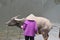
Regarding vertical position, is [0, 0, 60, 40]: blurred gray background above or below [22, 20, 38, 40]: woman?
above

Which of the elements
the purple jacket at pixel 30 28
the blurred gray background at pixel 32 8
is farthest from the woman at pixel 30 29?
the blurred gray background at pixel 32 8

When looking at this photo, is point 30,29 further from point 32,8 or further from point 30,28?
point 32,8

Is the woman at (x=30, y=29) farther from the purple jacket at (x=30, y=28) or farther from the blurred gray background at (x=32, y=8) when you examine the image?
the blurred gray background at (x=32, y=8)

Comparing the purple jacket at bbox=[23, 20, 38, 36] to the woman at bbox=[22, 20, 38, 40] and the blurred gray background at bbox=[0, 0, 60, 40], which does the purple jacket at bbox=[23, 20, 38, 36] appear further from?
the blurred gray background at bbox=[0, 0, 60, 40]

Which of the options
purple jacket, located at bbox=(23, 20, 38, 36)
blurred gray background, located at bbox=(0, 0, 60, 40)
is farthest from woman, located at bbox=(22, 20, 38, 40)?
blurred gray background, located at bbox=(0, 0, 60, 40)

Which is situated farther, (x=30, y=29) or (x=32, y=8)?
(x=32, y=8)

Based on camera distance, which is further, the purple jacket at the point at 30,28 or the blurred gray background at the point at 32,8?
the blurred gray background at the point at 32,8

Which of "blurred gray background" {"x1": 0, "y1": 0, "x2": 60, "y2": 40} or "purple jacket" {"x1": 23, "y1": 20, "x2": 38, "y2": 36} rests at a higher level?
"blurred gray background" {"x1": 0, "y1": 0, "x2": 60, "y2": 40}

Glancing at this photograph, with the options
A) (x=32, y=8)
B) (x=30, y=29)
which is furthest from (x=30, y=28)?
(x=32, y=8)

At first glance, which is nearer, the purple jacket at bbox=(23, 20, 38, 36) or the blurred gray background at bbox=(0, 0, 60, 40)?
the purple jacket at bbox=(23, 20, 38, 36)

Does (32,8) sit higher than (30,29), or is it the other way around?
(32,8)

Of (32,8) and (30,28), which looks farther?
(32,8)

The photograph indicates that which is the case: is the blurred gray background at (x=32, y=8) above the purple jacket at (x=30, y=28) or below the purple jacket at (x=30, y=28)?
above

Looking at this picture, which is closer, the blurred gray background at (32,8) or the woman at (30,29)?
the woman at (30,29)
